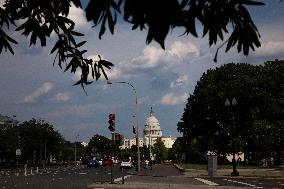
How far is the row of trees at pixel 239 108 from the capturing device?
78.1 meters

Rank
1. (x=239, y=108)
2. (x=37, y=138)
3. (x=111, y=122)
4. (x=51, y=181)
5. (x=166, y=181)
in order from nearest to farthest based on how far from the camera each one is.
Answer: (x=111, y=122) → (x=166, y=181) → (x=51, y=181) → (x=239, y=108) → (x=37, y=138)

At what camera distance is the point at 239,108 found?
81750 mm

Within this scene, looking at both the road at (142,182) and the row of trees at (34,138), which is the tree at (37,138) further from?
the road at (142,182)

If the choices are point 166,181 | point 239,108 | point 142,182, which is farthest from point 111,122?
point 239,108

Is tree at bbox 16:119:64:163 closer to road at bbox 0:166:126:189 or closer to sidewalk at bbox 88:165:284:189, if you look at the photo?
road at bbox 0:166:126:189

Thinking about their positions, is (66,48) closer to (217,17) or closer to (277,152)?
A: (217,17)

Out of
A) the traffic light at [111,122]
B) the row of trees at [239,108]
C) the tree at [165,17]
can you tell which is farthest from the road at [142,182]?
the row of trees at [239,108]

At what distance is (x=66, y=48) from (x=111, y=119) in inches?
1075

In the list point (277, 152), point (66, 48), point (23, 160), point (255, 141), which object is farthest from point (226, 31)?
point (23, 160)

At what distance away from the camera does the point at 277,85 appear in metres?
82.1

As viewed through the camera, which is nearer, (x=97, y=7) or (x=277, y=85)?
(x=97, y=7)

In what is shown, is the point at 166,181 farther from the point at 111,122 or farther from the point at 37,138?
the point at 37,138

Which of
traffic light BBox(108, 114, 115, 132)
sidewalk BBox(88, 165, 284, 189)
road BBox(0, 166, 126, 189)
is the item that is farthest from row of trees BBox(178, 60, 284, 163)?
traffic light BBox(108, 114, 115, 132)

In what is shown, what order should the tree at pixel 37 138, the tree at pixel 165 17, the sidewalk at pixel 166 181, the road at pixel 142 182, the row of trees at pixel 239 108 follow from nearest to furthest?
the tree at pixel 165 17, the sidewalk at pixel 166 181, the road at pixel 142 182, the row of trees at pixel 239 108, the tree at pixel 37 138
